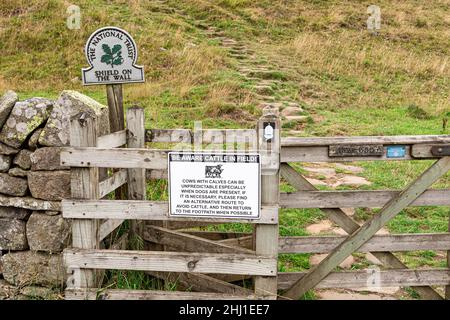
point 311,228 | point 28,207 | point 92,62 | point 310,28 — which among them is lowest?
point 311,228

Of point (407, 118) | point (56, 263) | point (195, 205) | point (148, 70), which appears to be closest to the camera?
point (195, 205)

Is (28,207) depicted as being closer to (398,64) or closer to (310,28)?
(398,64)

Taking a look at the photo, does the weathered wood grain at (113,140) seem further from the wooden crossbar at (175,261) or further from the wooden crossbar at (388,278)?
the wooden crossbar at (388,278)

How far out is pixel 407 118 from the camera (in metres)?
12.0

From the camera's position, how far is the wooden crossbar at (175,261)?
4055 mm

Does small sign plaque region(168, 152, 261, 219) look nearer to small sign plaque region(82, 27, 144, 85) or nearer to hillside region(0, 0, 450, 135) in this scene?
small sign plaque region(82, 27, 144, 85)

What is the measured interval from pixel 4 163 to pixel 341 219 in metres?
3.33

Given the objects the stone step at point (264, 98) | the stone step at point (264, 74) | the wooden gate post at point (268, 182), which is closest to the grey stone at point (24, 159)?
the wooden gate post at point (268, 182)

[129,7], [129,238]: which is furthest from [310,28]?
[129,238]

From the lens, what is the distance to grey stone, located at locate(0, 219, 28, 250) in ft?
16.9

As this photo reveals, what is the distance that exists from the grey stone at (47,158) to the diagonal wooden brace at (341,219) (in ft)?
7.31

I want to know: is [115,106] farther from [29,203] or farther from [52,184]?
[29,203]

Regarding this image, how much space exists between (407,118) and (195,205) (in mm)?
9160

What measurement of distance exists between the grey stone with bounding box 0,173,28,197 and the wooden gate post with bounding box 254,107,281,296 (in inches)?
99.5
